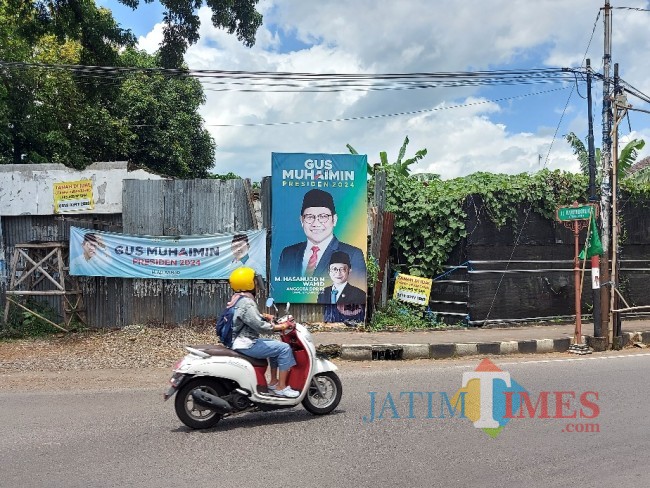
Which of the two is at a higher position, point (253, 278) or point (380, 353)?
point (253, 278)

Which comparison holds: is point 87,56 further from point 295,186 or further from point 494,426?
point 494,426

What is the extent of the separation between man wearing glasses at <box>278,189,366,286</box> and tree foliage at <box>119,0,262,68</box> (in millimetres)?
3472

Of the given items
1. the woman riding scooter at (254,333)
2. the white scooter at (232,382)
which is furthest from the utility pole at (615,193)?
the woman riding scooter at (254,333)

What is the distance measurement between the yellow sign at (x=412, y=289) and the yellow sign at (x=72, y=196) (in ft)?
21.5

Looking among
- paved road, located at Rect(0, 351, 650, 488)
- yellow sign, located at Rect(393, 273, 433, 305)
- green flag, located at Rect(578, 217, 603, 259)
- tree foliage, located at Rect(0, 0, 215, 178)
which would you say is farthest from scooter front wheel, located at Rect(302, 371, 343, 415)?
tree foliage, located at Rect(0, 0, 215, 178)

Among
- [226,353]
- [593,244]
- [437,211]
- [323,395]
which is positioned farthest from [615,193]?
[226,353]

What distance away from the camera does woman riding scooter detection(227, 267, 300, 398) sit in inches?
236

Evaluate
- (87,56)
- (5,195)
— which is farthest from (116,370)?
(87,56)

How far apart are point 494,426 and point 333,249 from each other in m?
7.01

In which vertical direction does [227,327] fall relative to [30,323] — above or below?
above

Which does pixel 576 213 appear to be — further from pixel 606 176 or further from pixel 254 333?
pixel 254 333

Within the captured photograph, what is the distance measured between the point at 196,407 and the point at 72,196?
8021mm

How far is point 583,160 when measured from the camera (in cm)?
1942

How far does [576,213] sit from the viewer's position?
35.7 ft
